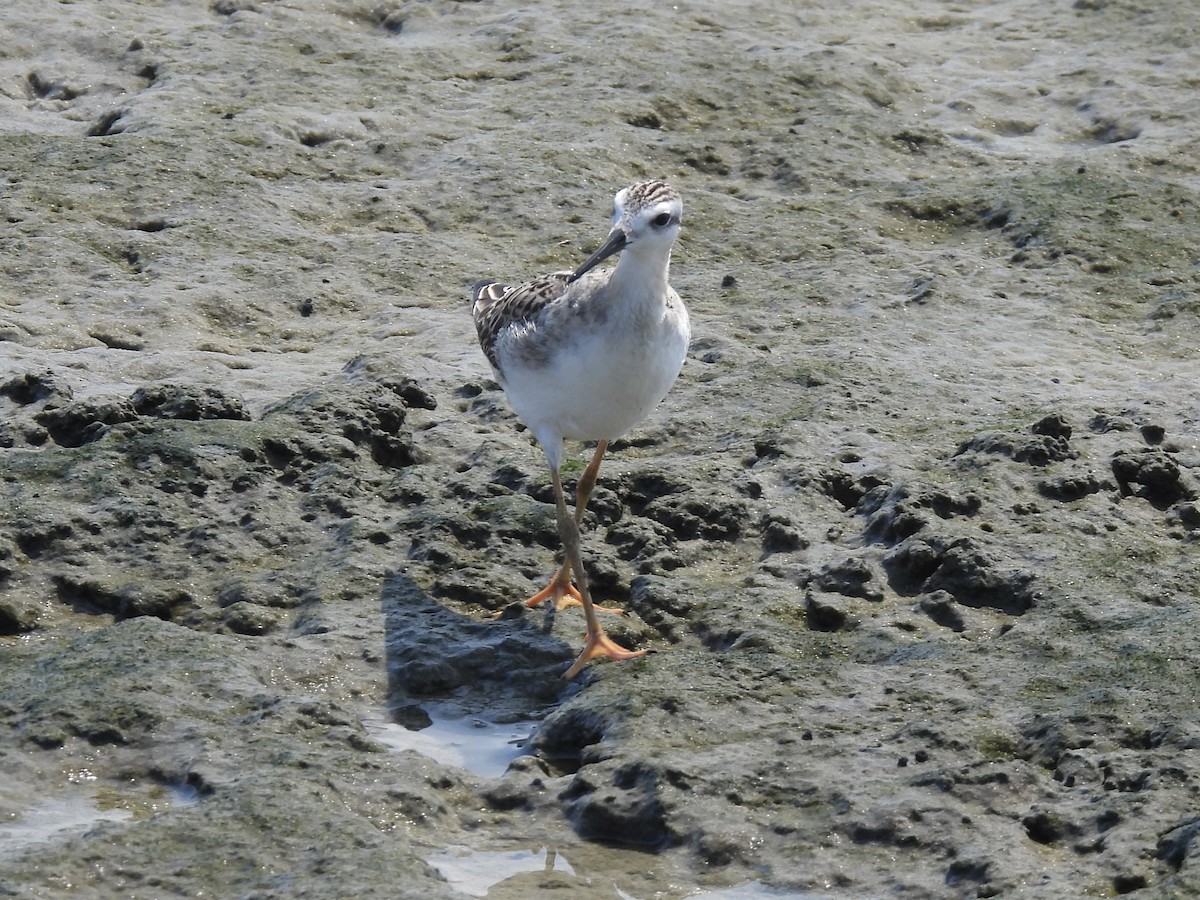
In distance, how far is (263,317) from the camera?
8680 mm

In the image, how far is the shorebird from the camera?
20.7ft

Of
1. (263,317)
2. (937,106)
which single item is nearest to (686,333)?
(263,317)

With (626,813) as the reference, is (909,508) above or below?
above

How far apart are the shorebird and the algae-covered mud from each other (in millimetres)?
480

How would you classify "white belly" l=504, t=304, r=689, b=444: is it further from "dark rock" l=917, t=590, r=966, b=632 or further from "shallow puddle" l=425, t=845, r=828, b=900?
"shallow puddle" l=425, t=845, r=828, b=900

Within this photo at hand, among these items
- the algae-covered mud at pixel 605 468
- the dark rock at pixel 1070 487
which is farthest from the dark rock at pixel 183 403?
the dark rock at pixel 1070 487

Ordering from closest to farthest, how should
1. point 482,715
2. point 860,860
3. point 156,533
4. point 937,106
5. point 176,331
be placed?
point 860,860 < point 482,715 < point 156,533 < point 176,331 < point 937,106

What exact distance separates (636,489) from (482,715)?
5.16 ft

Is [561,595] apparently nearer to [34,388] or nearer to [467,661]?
[467,661]

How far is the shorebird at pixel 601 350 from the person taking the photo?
6.32m

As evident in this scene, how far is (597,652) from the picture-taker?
624 centimetres

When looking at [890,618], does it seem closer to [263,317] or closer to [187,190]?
[263,317]

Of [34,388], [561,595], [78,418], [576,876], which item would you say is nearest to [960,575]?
[561,595]

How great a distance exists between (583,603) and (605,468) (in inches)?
47.2
